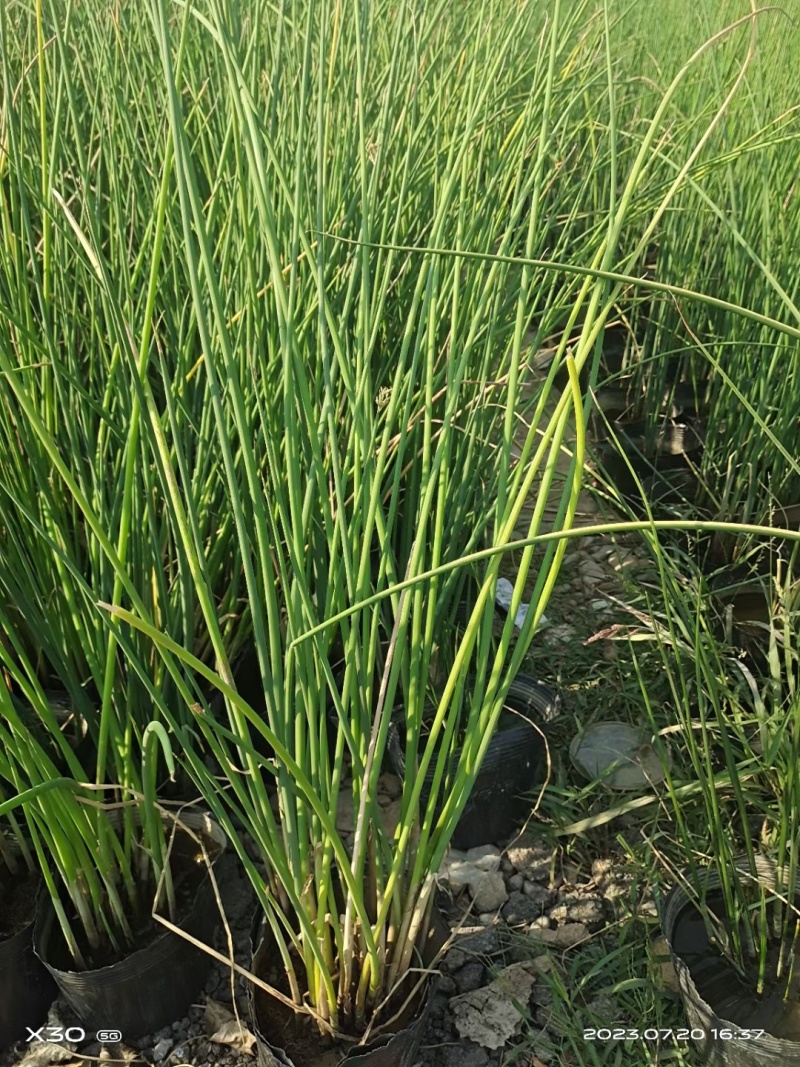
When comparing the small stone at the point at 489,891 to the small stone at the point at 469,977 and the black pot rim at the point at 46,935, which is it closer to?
the small stone at the point at 469,977

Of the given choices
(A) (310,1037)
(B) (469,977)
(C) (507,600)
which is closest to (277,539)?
(A) (310,1037)

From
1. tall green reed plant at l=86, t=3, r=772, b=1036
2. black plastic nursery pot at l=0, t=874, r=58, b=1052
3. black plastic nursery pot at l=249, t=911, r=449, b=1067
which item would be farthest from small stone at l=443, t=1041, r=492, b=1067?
black plastic nursery pot at l=0, t=874, r=58, b=1052

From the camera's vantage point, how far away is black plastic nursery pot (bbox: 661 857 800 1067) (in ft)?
2.57

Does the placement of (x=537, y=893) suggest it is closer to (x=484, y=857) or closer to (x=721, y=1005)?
(x=484, y=857)

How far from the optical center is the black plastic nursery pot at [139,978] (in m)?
0.88

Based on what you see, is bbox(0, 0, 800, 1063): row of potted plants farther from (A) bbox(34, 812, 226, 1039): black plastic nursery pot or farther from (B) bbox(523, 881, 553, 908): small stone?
(B) bbox(523, 881, 553, 908): small stone

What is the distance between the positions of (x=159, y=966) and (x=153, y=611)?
0.39 metres

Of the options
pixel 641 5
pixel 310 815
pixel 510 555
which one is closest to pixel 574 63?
pixel 510 555

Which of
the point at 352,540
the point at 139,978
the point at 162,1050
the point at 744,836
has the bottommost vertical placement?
the point at 162,1050

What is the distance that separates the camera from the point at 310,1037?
83 cm

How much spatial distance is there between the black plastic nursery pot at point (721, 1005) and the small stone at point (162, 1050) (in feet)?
1.83

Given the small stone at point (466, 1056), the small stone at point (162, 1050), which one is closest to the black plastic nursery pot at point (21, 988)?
the small stone at point (162, 1050)

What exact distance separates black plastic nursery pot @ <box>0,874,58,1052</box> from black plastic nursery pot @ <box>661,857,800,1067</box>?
686mm

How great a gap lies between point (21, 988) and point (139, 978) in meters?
0.14
